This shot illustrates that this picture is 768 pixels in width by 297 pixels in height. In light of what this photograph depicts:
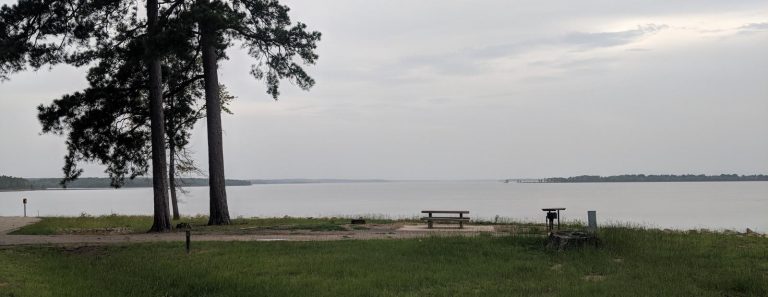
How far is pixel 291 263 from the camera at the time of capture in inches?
469

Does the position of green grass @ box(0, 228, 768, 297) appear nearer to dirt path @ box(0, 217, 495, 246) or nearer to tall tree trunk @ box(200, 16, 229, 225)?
dirt path @ box(0, 217, 495, 246)

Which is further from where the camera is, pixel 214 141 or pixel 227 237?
pixel 214 141

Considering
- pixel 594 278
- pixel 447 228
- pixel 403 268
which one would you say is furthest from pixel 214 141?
pixel 594 278

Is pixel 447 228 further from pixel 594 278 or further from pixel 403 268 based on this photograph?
pixel 594 278

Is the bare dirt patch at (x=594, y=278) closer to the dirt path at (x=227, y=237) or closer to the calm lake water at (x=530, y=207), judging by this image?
the dirt path at (x=227, y=237)

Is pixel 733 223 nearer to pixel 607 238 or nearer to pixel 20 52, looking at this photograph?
pixel 607 238

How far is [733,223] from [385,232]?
23.8m

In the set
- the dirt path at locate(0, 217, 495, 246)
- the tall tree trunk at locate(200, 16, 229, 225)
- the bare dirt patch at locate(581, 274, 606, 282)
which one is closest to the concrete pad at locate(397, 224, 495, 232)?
the dirt path at locate(0, 217, 495, 246)

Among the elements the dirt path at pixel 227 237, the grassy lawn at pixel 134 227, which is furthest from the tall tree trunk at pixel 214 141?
the dirt path at pixel 227 237

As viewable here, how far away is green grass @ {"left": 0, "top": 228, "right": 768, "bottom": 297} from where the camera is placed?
9570 millimetres

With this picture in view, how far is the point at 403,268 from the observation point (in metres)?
11.1

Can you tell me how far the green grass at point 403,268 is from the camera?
9.57 metres

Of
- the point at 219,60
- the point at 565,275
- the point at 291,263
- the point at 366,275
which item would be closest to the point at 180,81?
the point at 219,60

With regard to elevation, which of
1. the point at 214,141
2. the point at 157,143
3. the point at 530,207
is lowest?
the point at 530,207
